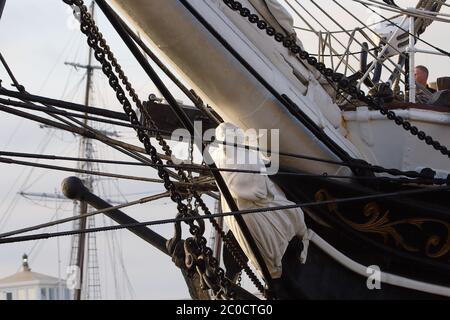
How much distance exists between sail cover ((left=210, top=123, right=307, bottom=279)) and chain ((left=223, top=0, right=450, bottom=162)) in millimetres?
534

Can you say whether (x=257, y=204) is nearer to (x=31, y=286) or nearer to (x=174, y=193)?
(x=174, y=193)

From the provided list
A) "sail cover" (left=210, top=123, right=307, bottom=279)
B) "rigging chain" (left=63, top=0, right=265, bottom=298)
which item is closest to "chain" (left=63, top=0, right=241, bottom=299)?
"rigging chain" (left=63, top=0, right=265, bottom=298)

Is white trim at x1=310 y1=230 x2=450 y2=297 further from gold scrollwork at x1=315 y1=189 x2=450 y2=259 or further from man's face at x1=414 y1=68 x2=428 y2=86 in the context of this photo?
man's face at x1=414 y1=68 x2=428 y2=86

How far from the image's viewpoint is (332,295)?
6.98 m

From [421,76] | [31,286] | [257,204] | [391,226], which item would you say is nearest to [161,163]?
[257,204]

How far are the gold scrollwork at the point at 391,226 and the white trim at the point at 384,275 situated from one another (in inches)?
6.5

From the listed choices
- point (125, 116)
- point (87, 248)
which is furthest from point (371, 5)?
point (87, 248)

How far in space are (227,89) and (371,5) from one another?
3.54 feet

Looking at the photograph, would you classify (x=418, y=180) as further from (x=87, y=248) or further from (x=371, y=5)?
(x=87, y=248)

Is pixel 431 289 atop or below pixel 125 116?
below

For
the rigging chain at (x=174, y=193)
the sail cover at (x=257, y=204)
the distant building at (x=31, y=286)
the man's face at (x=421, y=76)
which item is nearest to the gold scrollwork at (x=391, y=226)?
the sail cover at (x=257, y=204)

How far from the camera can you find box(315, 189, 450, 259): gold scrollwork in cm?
700

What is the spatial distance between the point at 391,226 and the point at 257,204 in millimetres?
850

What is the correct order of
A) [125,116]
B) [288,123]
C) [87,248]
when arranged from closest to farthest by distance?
[125,116] → [288,123] → [87,248]
